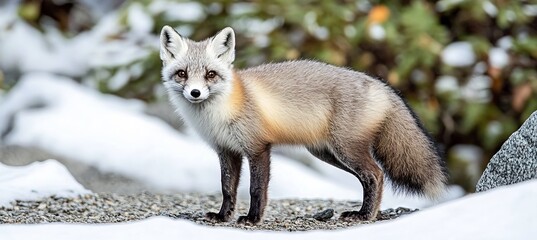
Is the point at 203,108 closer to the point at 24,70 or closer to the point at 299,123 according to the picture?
the point at 299,123

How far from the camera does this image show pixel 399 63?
826 centimetres

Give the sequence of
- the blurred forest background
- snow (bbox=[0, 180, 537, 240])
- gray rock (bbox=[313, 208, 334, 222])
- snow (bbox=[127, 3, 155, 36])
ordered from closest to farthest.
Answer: snow (bbox=[0, 180, 537, 240]) < gray rock (bbox=[313, 208, 334, 222]) < the blurred forest background < snow (bbox=[127, 3, 155, 36])

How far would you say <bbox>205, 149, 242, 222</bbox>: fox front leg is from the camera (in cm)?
456

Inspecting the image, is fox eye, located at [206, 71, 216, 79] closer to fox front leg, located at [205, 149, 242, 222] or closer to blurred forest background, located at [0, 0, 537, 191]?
fox front leg, located at [205, 149, 242, 222]

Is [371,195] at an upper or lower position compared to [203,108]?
lower

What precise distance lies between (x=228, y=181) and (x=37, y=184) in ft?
4.07

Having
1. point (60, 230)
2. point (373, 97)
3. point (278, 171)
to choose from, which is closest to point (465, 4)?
point (278, 171)

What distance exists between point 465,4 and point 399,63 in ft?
2.56

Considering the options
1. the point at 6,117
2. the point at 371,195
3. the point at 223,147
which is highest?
the point at 6,117

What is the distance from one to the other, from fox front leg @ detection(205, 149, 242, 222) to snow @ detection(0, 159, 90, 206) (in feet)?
3.46

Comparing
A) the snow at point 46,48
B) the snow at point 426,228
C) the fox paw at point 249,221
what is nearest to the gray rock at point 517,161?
the snow at point 426,228

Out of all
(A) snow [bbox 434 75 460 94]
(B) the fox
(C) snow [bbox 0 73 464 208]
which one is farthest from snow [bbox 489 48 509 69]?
(B) the fox

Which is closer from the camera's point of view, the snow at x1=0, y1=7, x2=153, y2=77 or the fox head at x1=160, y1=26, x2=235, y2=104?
the fox head at x1=160, y1=26, x2=235, y2=104

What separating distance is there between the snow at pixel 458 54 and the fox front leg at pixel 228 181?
13.3ft
